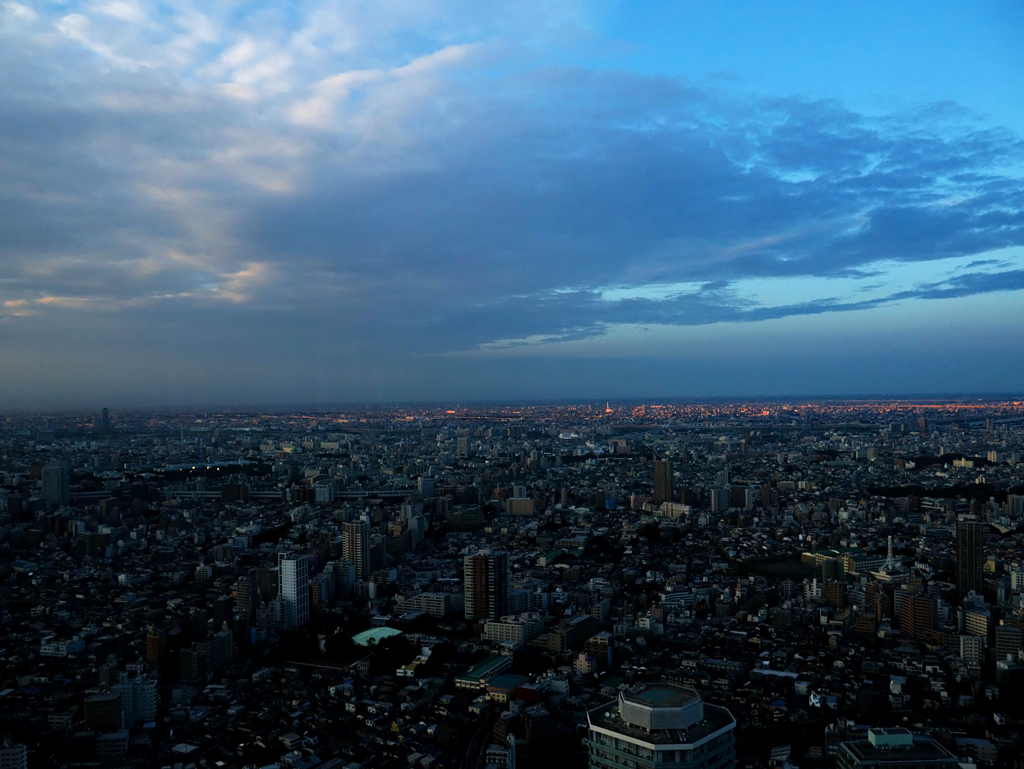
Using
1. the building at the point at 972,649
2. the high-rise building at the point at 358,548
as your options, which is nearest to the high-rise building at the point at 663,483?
the high-rise building at the point at 358,548

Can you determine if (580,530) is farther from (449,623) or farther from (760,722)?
(760,722)

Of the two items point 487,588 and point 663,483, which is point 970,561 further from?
point 663,483

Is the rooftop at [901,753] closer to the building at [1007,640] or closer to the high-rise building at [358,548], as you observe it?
the building at [1007,640]

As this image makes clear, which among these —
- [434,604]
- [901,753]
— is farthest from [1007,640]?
[434,604]

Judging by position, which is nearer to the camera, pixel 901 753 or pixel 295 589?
pixel 901 753

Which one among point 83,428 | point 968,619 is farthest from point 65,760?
point 83,428
